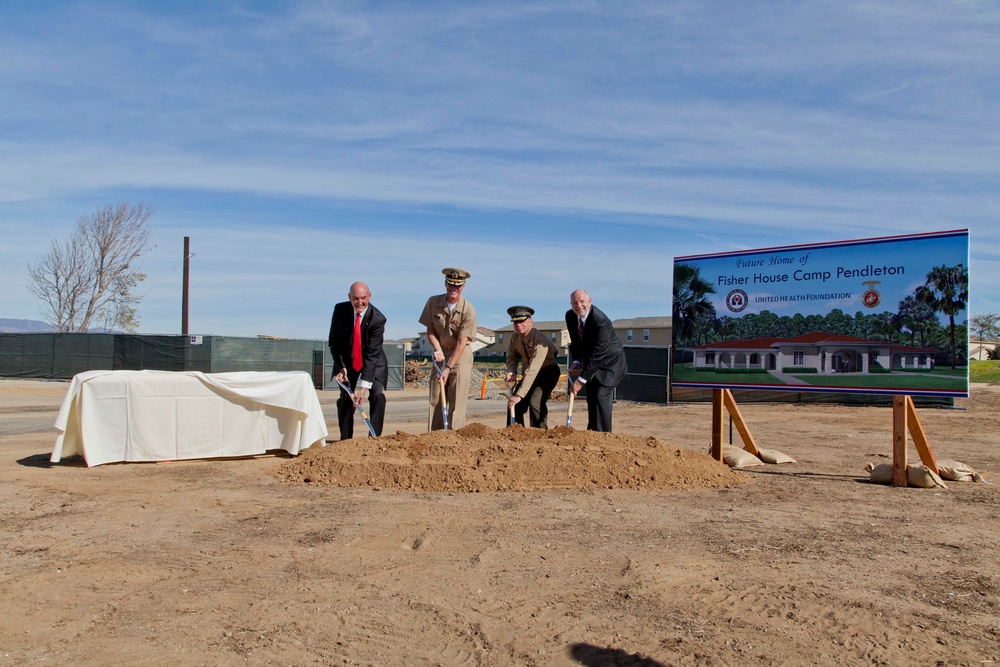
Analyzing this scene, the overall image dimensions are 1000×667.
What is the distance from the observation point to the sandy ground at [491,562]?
3305mm

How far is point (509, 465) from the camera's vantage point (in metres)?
6.98

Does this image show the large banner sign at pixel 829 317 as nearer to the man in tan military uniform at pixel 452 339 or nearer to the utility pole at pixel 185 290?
the man in tan military uniform at pixel 452 339

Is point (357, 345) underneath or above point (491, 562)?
above

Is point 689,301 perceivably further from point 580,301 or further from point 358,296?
point 358,296

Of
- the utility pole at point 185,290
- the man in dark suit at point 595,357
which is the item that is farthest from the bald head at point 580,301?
the utility pole at point 185,290

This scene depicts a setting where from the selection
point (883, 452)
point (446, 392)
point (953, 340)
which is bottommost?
point (883, 452)

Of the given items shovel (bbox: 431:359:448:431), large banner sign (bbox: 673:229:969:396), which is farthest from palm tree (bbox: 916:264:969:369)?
shovel (bbox: 431:359:448:431)

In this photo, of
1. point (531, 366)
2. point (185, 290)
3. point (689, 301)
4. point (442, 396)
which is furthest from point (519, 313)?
point (185, 290)

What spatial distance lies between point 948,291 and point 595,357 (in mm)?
3541

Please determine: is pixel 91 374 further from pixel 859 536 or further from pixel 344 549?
pixel 859 536

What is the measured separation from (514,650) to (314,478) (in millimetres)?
4156

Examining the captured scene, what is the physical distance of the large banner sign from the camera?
7785 millimetres

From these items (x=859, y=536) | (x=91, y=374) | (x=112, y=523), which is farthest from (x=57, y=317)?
(x=859, y=536)

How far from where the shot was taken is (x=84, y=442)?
737cm
